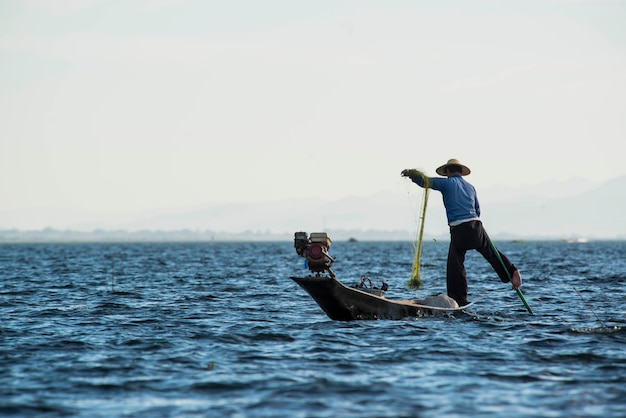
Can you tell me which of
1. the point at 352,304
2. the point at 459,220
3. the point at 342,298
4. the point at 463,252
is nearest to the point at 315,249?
the point at 342,298

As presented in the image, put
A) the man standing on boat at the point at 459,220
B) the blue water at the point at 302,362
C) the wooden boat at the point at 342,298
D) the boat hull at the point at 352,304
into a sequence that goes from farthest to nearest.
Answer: the man standing on boat at the point at 459,220 < the boat hull at the point at 352,304 < the wooden boat at the point at 342,298 < the blue water at the point at 302,362

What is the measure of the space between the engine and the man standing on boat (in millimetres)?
2751

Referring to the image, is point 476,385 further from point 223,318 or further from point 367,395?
point 223,318

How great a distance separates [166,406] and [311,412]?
1.65 metres

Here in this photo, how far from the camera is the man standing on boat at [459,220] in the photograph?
1808cm

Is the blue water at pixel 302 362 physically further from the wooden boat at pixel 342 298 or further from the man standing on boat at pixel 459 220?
the man standing on boat at pixel 459 220

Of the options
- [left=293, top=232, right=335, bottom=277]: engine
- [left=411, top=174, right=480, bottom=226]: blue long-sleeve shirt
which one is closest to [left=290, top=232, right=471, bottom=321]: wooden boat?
[left=293, top=232, right=335, bottom=277]: engine

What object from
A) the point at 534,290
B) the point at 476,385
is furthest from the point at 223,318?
the point at 534,290

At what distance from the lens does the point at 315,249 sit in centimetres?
1590

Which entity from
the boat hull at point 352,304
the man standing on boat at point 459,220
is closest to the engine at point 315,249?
the boat hull at point 352,304

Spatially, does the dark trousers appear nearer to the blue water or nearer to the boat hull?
the boat hull

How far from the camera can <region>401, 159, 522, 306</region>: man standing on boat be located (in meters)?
18.1

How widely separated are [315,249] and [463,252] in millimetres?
3888

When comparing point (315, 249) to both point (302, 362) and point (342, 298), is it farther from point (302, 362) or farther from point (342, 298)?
point (302, 362)
